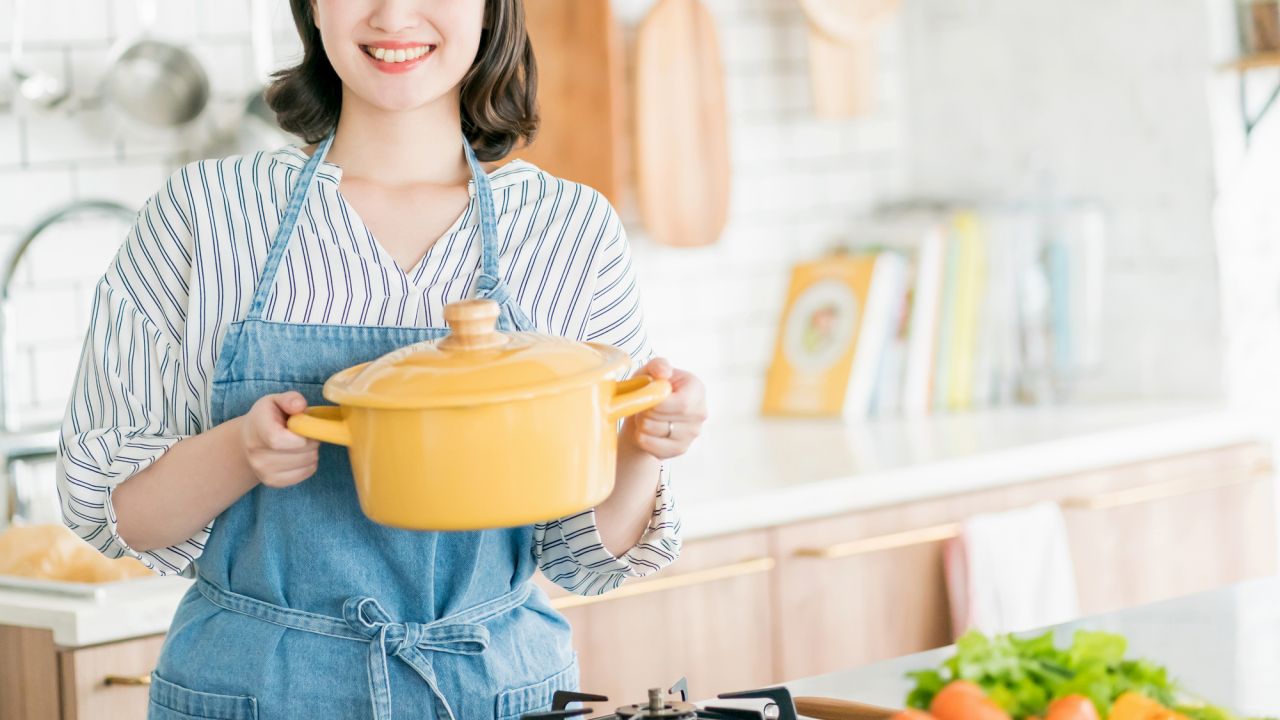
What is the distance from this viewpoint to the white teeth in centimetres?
134

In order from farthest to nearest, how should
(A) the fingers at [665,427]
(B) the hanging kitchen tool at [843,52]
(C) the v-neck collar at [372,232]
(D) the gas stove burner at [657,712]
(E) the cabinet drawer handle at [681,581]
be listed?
(B) the hanging kitchen tool at [843,52]
(E) the cabinet drawer handle at [681,581]
(C) the v-neck collar at [372,232]
(A) the fingers at [665,427]
(D) the gas stove burner at [657,712]

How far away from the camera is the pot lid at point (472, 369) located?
1086 millimetres

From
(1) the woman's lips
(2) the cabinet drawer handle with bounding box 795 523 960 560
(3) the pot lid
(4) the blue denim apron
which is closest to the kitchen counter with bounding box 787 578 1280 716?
(4) the blue denim apron

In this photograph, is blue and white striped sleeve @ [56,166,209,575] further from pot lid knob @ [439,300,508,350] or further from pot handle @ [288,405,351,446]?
pot lid knob @ [439,300,508,350]

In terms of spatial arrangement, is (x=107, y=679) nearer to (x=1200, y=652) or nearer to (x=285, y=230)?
(x=285, y=230)

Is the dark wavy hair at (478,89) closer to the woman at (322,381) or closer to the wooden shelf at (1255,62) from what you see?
the woman at (322,381)

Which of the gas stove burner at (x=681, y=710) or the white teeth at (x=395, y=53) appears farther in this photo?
the white teeth at (x=395, y=53)

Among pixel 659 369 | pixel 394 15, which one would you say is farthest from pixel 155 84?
pixel 659 369

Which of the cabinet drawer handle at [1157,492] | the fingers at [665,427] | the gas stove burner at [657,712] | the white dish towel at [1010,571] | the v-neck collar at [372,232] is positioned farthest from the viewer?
the cabinet drawer handle at [1157,492]

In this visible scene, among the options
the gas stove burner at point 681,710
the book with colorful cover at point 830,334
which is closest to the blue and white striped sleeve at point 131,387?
the gas stove burner at point 681,710

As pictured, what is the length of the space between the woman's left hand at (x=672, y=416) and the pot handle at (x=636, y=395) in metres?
0.02

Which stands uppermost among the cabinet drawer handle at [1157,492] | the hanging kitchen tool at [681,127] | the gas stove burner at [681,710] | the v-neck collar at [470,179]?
the hanging kitchen tool at [681,127]

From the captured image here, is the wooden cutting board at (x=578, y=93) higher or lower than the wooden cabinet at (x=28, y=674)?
higher

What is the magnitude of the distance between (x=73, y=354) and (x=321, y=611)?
1382 mm
